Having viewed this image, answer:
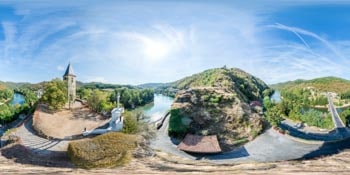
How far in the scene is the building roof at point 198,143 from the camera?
5906 mm

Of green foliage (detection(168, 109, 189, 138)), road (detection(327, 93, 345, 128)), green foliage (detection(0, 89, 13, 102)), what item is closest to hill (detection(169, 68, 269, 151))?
green foliage (detection(168, 109, 189, 138))

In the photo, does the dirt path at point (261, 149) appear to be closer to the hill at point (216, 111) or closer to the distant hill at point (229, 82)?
the hill at point (216, 111)

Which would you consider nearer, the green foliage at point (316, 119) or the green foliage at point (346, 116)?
the green foliage at point (316, 119)

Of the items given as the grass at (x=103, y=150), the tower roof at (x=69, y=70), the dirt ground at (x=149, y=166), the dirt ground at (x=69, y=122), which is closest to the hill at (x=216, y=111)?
the dirt ground at (x=149, y=166)

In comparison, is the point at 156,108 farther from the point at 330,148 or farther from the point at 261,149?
the point at 330,148

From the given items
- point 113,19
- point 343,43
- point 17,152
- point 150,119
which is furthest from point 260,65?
point 17,152

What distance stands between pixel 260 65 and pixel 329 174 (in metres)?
1.72

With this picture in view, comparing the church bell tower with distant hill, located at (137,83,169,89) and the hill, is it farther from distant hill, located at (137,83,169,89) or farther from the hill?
the hill

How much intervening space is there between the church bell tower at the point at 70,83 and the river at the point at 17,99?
2.17 feet

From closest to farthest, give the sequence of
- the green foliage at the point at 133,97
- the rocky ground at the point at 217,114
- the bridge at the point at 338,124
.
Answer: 1. the rocky ground at the point at 217,114
2. the green foliage at the point at 133,97
3. the bridge at the point at 338,124

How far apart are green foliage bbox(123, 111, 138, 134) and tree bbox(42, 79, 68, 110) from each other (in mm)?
862

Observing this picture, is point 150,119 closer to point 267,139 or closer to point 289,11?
point 267,139

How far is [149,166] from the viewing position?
604 cm

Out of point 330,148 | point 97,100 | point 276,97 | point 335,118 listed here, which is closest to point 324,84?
point 335,118
